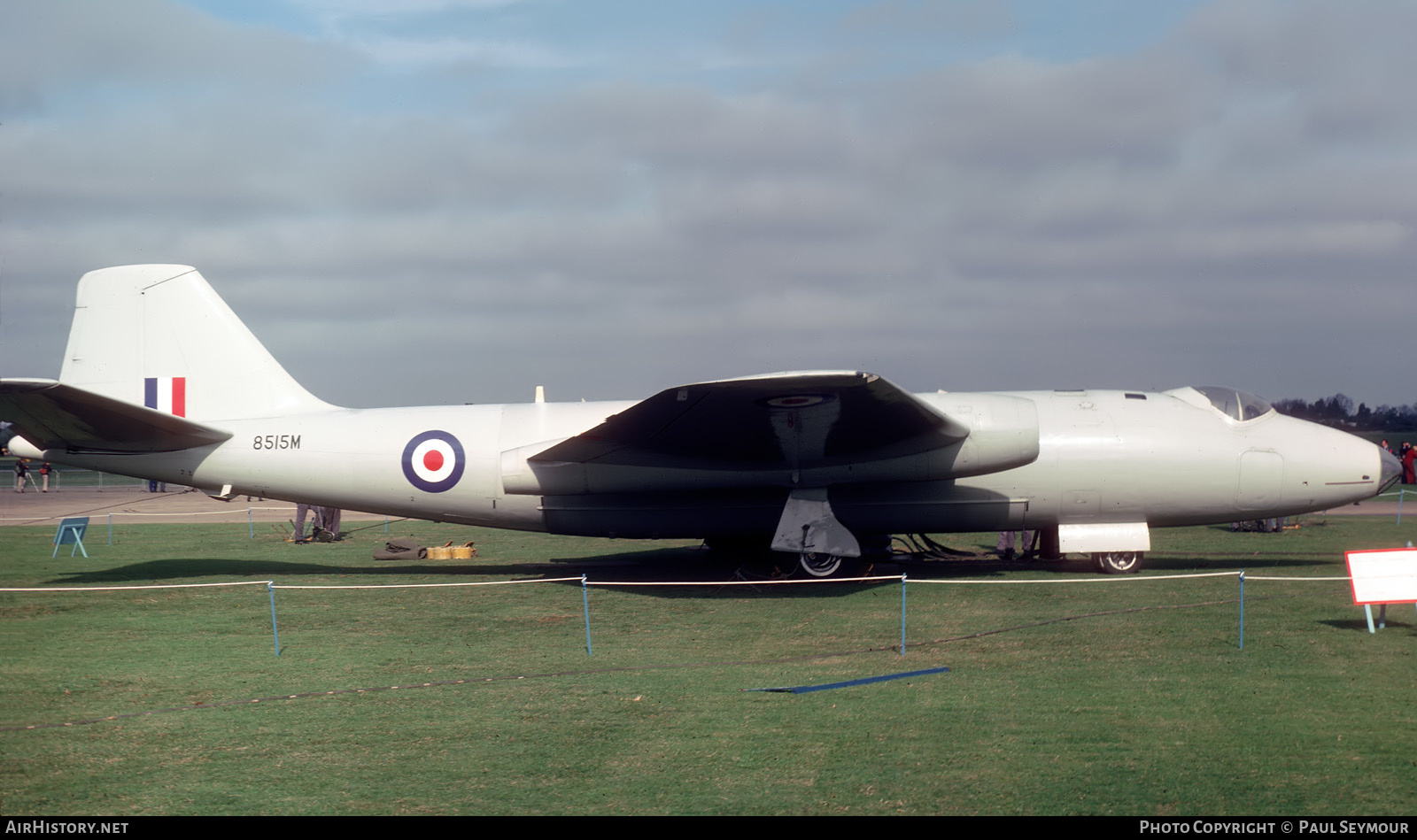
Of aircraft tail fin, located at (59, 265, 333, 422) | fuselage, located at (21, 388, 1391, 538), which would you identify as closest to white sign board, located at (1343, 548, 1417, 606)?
fuselage, located at (21, 388, 1391, 538)

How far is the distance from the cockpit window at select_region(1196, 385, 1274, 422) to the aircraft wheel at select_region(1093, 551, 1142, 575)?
251 cm

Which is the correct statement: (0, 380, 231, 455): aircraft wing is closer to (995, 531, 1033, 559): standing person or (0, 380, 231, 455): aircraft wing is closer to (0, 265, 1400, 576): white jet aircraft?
(0, 265, 1400, 576): white jet aircraft

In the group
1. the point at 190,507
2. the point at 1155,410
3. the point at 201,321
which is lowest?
the point at 190,507

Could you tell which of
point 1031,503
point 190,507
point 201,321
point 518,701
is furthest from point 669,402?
point 190,507

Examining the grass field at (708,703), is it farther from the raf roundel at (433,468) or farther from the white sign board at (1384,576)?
the raf roundel at (433,468)

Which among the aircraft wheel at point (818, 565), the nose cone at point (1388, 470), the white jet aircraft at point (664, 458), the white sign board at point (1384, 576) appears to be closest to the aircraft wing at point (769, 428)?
the white jet aircraft at point (664, 458)

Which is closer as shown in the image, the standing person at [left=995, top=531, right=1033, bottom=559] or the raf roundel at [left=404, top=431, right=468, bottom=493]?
the raf roundel at [left=404, top=431, right=468, bottom=493]

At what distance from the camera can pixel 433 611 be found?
11.7 meters

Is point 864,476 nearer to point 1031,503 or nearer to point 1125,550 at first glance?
point 1031,503

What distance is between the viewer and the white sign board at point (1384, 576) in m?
8.93

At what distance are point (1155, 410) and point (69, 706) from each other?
1366 cm

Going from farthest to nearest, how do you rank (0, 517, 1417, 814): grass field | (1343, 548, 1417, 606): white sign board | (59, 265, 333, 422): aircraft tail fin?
(59, 265, 333, 422): aircraft tail fin → (1343, 548, 1417, 606): white sign board → (0, 517, 1417, 814): grass field

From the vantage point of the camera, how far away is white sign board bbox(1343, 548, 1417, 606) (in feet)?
29.3
